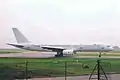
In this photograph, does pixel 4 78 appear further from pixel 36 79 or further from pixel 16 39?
pixel 16 39

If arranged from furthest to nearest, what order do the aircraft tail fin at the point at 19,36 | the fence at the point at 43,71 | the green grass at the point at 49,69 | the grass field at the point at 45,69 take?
the aircraft tail fin at the point at 19,36, the green grass at the point at 49,69, the grass field at the point at 45,69, the fence at the point at 43,71

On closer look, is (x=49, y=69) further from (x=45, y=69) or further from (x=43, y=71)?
(x=43, y=71)

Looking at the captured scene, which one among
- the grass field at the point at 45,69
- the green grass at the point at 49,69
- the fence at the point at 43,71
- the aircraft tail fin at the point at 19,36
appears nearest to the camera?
the fence at the point at 43,71

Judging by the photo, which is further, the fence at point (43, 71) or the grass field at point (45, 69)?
the grass field at point (45, 69)

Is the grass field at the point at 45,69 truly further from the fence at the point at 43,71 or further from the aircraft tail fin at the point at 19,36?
the aircraft tail fin at the point at 19,36

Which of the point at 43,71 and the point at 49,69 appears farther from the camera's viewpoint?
the point at 49,69

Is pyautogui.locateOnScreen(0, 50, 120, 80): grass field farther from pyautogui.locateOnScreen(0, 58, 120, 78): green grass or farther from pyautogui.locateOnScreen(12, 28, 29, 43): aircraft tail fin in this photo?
pyautogui.locateOnScreen(12, 28, 29, 43): aircraft tail fin

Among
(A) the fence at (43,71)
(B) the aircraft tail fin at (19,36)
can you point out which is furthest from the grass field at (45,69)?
(B) the aircraft tail fin at (19,36)

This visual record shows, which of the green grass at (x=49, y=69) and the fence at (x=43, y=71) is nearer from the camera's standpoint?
the fence at (x=43, y=71)

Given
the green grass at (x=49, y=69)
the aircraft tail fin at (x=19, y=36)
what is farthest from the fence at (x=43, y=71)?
the aircraft tail fin at (x=19, y=36)

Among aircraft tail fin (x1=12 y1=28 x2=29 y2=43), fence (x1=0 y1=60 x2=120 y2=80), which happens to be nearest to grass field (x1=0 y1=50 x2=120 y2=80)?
fence (x1=0 y1=60 x2=120 y2=80)

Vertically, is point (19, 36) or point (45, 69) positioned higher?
point (19, 36)

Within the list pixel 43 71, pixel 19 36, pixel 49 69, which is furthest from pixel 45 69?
pixel 19 36

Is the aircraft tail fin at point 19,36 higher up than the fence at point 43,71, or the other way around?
the aircraft tail fin at point 19,36
